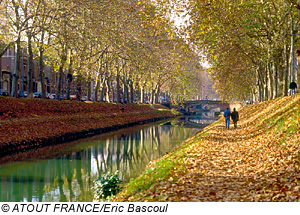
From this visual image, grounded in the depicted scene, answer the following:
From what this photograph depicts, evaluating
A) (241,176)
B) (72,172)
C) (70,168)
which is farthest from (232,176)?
(70,168)

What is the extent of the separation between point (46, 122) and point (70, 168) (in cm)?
1284

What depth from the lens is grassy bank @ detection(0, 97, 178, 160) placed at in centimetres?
2870

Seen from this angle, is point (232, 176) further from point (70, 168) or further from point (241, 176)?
point (70, 168)

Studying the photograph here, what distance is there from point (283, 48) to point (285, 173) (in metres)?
26.2

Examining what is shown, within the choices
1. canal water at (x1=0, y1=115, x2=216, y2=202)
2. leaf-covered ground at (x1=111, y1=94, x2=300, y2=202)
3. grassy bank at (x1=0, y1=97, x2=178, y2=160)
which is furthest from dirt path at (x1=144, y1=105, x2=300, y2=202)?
grassy bank at (x1=0, y1=97, x2=178, y2=160)

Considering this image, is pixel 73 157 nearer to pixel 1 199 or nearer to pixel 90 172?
pixel 90 172

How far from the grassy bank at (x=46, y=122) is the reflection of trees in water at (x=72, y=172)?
3634 mm

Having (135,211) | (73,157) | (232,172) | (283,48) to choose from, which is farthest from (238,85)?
(135,211)

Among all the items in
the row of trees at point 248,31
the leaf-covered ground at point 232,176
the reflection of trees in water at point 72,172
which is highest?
the row of trees at point 248,31

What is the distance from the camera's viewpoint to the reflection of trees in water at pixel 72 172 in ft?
57.2

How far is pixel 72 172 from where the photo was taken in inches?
895

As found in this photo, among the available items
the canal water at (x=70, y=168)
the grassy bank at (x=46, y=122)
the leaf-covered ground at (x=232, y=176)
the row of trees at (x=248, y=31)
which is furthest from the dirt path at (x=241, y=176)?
the grassy bank at (x=46, y=122)

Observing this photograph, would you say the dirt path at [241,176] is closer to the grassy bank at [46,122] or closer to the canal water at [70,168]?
the canal water at [70,168]

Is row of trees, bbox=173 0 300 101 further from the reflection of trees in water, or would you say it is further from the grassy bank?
the grassy bank
